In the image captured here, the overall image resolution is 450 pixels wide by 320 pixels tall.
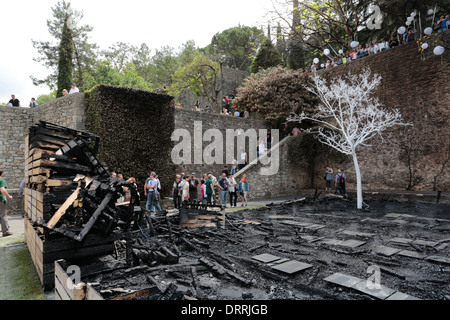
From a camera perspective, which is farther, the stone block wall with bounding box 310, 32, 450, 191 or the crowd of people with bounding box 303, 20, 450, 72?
the crowd of people with bounding box 303, 20, 450, 72

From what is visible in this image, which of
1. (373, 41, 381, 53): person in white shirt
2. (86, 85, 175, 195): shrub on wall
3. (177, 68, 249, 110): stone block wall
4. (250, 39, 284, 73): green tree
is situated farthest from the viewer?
(177, 68, 249, 110): stone block wall

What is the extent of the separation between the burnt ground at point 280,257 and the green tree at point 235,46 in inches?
1426

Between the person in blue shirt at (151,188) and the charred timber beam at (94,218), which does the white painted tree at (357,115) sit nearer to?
the person in blue shirt at (151,188)

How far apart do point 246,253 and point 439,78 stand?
51.7 ft

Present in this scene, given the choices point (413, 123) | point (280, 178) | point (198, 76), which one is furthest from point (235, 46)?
point (413, 123)

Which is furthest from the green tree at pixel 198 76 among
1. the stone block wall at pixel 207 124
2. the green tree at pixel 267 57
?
the stone block wall at pixel 207 124

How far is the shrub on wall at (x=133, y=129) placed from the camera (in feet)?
43.3

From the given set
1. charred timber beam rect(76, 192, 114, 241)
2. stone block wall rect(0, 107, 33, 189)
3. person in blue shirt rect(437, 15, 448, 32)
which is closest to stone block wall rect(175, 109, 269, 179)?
stone block wall rect(0, 107, 33, 189)

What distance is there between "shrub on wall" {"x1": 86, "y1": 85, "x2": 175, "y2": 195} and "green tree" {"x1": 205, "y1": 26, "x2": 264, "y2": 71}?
29124 mm

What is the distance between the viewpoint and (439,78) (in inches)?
577

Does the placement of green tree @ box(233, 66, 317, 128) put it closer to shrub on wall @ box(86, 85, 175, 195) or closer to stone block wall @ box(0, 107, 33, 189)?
shrub on wall @ box(86, 85, 175, 195)

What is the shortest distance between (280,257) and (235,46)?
4176 cm

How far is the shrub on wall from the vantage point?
1319 cm

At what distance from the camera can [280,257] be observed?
18.6 ft
